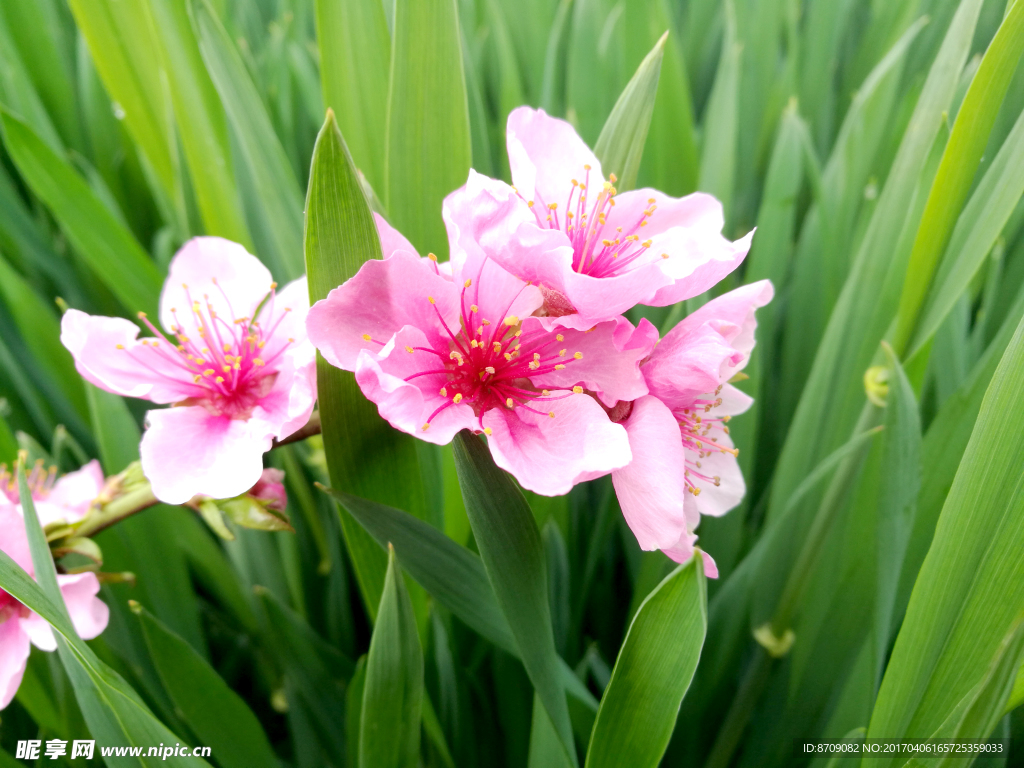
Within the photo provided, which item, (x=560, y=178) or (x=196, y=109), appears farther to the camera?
(x=196, y=109)

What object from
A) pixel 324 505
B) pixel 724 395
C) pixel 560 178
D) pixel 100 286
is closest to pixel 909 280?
pixel 724 395

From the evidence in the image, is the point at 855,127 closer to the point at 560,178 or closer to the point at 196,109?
the point at 560,178

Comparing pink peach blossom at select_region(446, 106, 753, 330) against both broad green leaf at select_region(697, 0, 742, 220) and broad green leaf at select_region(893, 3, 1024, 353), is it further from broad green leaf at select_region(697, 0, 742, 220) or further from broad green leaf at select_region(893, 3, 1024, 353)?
broad green leaf at select_region(697, 0, 742, 220)

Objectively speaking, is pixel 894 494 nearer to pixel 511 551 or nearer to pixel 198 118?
pixel 511 551

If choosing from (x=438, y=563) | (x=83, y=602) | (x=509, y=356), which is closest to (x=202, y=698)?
(x=83, y=602)

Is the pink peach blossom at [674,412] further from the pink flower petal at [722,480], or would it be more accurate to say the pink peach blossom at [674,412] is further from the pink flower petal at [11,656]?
the pink flower petal at [11,656]

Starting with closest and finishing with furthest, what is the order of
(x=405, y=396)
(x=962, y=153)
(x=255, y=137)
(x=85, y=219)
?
(x=405, y=396) → (x=962, y=153) → (x=255, y=137) → (x=85, y=219)

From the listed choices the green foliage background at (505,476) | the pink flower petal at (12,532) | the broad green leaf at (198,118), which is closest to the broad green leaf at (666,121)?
the green foliage background at (505,476)
